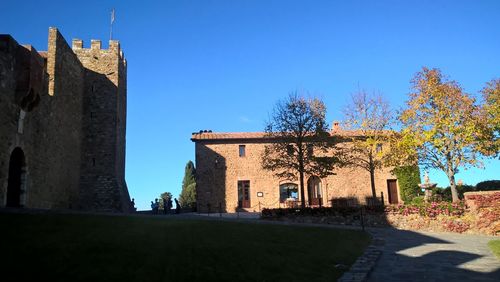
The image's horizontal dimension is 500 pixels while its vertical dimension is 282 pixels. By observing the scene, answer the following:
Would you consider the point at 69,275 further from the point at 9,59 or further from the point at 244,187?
the point at 244,187

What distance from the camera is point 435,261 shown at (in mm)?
11703

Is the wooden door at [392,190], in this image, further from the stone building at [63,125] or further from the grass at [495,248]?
the stone building at [63,125]

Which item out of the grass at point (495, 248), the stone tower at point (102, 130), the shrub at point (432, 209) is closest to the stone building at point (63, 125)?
the stone tower at point (102, 130)

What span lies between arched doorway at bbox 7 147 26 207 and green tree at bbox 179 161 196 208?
3351cm

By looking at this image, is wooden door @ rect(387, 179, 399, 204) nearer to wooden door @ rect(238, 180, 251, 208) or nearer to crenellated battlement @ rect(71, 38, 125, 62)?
wooden door @ rect(238, 180, 251, 208)

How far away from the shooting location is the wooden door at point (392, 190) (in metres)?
34.8

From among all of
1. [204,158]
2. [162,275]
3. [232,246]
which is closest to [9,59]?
[232,246]

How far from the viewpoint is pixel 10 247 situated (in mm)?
8055

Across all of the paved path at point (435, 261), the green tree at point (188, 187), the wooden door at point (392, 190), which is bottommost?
the paved path at point (435, 261)

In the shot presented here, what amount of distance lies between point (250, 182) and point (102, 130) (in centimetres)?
1217

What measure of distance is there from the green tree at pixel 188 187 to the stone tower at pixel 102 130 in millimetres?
24395

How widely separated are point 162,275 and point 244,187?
26.8m

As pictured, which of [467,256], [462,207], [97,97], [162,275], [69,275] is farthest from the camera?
[97,97]

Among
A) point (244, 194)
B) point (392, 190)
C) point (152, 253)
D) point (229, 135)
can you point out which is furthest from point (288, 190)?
point (152, 253)
